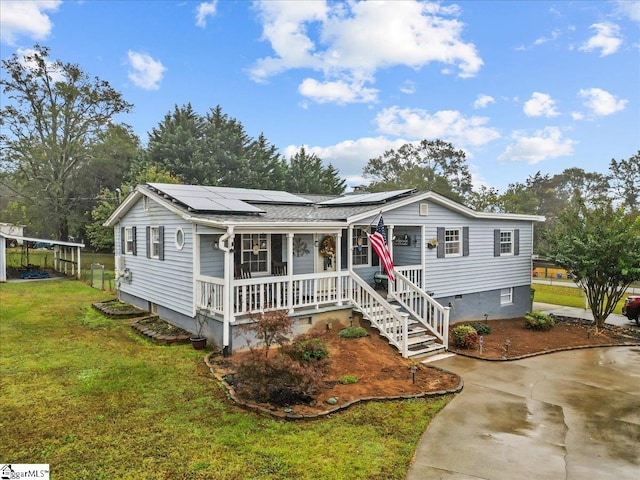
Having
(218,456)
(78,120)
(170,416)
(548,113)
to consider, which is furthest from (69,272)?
(548,113)

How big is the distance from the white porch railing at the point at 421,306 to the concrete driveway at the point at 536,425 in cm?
116

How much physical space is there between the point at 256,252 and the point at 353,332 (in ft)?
12.1

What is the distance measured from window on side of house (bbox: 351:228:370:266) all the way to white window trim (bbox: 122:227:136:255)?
26.7 ft

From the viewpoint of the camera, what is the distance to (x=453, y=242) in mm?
14727

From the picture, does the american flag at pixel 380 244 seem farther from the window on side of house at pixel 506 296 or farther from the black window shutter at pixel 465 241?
the window on side of house at pixel 506 296

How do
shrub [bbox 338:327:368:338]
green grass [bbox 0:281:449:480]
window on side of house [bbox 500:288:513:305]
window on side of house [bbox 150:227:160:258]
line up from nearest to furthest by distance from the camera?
1. green grass [bbox 0:281:449:480]
2. shrub [bbox 338:327:368:338]
3. window on side of house [bbox 150:227:160:258]
4. window on side of house [bbox 500:288:513:305]

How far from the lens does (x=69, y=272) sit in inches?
1003

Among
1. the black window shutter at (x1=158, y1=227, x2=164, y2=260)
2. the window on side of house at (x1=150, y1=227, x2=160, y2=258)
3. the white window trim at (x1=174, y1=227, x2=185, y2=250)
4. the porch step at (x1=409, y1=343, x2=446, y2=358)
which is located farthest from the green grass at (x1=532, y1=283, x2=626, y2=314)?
the window on side of house at (x1=150, y1=227, x2=160, y2=258)

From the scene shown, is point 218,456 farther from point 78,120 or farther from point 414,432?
point 78,120

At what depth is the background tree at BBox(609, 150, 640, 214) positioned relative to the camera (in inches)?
2152

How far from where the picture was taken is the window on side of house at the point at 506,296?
16.4m

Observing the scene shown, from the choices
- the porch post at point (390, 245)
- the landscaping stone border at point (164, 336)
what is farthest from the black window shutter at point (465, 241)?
the landscaping stone border at point (164, 336)

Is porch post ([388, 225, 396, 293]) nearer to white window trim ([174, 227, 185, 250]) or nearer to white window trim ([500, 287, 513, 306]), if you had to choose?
white window trim ([174, 227, 185, 250])

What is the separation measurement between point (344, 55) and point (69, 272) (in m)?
21.3
